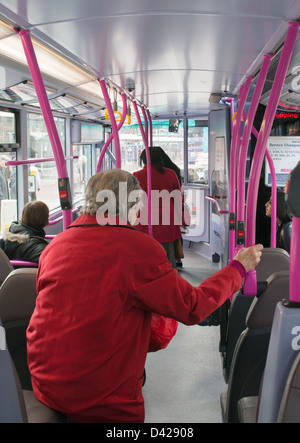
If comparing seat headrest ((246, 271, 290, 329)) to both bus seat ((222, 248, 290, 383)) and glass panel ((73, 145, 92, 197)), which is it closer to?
bus seat ((222, 248, 290, 383))

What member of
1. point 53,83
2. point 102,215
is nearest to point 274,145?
point 53,83

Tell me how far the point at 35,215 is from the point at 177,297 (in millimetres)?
2276

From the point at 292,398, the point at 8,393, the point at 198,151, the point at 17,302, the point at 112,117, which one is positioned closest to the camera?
the point at 292,398

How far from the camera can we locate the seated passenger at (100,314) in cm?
129

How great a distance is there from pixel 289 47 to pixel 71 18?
0.91 metres

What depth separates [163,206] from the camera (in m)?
4.48

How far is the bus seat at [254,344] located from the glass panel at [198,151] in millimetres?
5462

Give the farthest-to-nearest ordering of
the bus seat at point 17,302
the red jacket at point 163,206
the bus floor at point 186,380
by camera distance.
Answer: the red jacket at point 163,206 < the bus floor at point 186,380 < the bus seat at point 17,302

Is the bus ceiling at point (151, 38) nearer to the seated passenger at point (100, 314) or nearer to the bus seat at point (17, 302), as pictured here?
the seated passenger at point (100, 314)

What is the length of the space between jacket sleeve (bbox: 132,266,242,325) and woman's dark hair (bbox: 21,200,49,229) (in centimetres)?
220

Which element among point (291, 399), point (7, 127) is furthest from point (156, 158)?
point (291, 399)

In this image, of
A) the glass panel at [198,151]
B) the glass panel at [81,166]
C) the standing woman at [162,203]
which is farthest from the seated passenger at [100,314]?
the glass panel at [198,151]

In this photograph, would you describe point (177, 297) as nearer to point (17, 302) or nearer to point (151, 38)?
point (17, 302)
